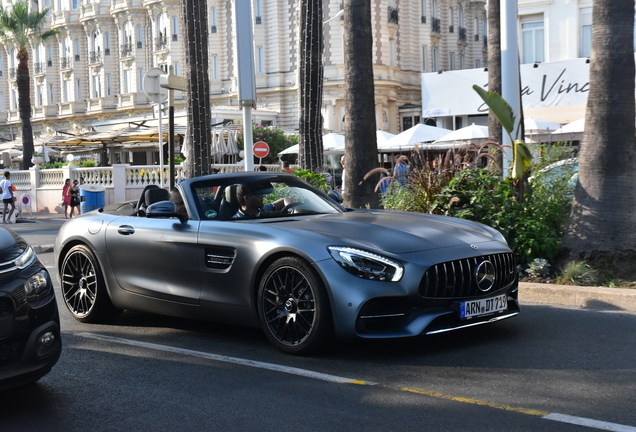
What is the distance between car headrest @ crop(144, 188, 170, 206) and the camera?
8008mm

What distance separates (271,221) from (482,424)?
291 cm

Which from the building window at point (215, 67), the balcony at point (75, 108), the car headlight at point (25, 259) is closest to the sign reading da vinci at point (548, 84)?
the building window at point (215, 67)

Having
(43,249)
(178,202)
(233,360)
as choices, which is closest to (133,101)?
(43,249)

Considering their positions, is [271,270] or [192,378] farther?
[271,270]

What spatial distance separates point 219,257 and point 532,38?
31072 mm

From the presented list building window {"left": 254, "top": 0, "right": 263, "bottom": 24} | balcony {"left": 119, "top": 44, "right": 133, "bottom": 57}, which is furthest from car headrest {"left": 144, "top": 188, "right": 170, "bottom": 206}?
balcony {"left": 119, "top": 44, "right": 133, "bottom": 57}

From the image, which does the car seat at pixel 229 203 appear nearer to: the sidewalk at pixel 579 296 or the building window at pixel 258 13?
the sidewalk at pixel 579 296

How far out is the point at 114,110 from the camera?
208ft

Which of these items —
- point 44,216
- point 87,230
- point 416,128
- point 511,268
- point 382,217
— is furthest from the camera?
point 44,216

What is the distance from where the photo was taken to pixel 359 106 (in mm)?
12203

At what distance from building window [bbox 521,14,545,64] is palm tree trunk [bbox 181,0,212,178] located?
20.9 meters

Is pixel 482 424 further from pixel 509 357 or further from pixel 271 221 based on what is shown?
pixel 271 221

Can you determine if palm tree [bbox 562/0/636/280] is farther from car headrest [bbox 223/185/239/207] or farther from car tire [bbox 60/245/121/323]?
car tire [bbox 60/245/121/323]

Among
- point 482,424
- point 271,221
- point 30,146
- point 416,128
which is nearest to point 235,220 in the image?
point 271,221
